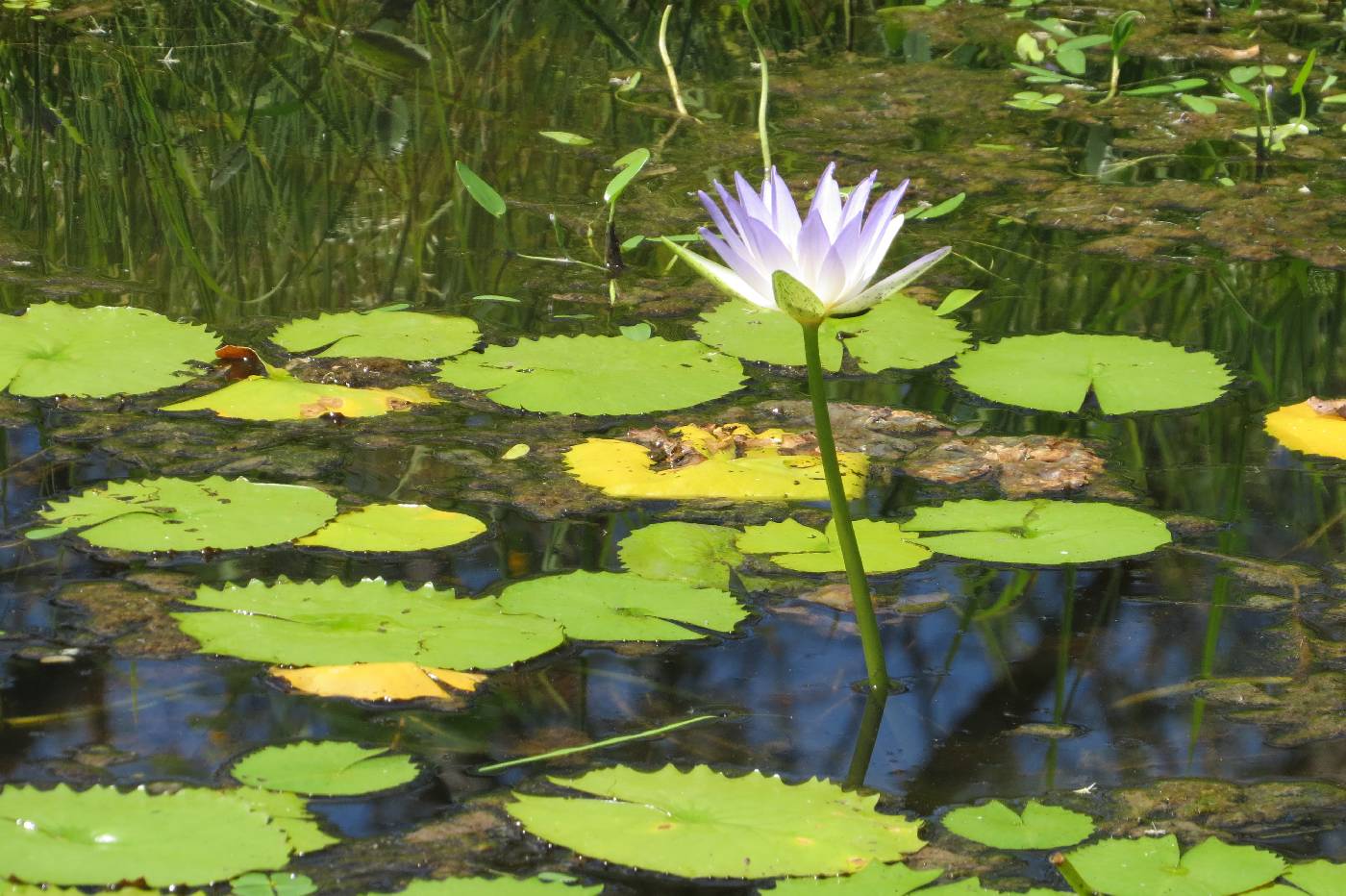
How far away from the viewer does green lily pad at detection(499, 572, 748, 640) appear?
1.80m

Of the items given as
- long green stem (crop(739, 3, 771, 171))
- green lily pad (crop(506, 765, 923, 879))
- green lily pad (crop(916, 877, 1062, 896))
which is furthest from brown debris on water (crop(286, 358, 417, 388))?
green lily pad (crop(916, 877, 1062, 896))

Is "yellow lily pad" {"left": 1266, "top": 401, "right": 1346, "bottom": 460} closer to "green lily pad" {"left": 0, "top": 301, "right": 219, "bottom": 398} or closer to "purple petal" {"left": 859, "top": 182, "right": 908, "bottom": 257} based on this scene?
"purple petal" {"left": 859, "top": 182, "right": 908, "bottom": 257}

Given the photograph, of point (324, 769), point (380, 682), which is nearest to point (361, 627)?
point (380, 682)

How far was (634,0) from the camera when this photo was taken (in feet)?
17.4

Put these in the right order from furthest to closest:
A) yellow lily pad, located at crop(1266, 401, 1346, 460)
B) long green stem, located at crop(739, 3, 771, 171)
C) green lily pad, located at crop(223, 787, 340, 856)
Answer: long green stem, located at crop(739, 3, 771, 171)
yellow lily pad, located at crop(1266, 401, 1346, 460)
green lily pad, located at crop(223, 787, 340, 856)

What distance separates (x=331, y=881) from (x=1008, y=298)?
79.3 inches

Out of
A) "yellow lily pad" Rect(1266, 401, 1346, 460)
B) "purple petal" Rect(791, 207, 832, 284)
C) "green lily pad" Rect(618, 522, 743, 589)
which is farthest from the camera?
"yellow lily pad" Rect(1266, 401, 1346, 460)

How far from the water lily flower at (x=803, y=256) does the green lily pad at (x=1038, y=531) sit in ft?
1.58

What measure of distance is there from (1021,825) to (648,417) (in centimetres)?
112

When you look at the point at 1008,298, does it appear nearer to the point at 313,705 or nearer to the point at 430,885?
the point at 313,705

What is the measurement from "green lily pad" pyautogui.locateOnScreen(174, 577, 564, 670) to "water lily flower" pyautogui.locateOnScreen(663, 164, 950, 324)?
0.44 m

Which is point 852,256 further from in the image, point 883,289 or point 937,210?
point 937,210

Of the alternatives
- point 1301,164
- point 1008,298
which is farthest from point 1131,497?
point 1301,164

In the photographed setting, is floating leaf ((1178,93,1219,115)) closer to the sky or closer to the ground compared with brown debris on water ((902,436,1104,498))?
closer to the sky
